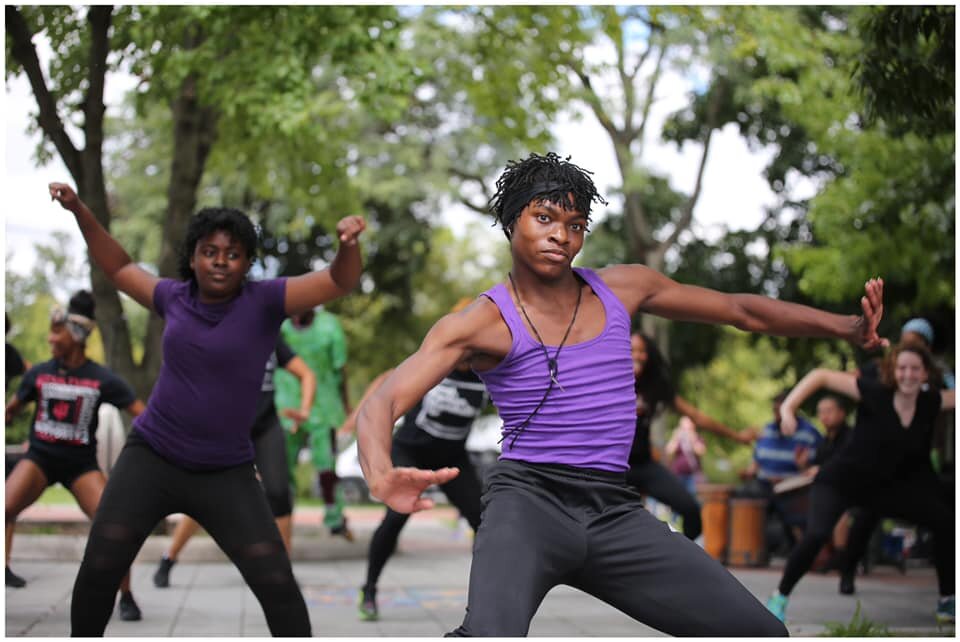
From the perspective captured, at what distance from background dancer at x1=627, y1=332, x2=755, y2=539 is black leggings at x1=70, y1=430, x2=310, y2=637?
427 centimetres

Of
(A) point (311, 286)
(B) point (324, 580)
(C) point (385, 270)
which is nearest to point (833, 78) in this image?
(B) point (324, 580)

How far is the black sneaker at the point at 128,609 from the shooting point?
802 centimetres

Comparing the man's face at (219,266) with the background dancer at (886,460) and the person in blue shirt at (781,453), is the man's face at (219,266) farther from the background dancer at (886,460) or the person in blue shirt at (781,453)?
the person in blue shirt at (781,453)

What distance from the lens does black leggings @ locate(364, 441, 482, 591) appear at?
8.39 meters

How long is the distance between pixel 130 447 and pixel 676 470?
1457 centimetres

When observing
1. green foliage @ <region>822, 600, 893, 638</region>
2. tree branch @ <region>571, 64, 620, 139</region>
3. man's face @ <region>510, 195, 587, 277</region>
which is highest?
tree branch @ <region>571, 64, 620, 139</region>

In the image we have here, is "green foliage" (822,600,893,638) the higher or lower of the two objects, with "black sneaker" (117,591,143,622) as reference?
higher

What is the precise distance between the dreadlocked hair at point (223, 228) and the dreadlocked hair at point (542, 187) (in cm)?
150

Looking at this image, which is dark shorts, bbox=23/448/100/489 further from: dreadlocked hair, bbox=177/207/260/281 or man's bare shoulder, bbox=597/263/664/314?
man's bare shoulder, bbox=597/263/664/314

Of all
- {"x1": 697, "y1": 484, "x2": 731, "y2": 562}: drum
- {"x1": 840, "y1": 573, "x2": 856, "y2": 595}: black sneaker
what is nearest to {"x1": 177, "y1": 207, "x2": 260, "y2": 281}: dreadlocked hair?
{"x1": 840, "y1": 573, "x2": 856, "y2": 595}: black sneaker

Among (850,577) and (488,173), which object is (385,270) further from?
(850,577)

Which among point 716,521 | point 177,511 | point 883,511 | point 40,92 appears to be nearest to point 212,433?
point 177,511

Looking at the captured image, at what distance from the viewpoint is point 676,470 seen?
19141 mm

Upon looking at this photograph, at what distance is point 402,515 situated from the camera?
8422 mm
